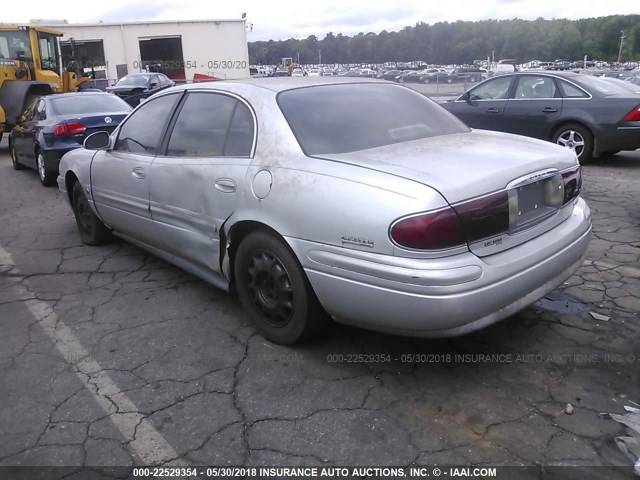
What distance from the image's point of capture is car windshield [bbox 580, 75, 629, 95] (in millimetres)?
8312

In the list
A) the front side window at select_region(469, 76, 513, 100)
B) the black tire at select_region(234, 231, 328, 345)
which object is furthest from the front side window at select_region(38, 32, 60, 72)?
the black tire at select_region(234, 231, 328, 345)

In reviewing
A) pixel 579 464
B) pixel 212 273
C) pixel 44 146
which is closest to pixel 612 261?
pixel 579 464

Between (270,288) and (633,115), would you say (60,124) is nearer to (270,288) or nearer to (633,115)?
(270,288)

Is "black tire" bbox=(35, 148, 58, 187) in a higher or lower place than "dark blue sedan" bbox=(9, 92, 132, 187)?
lower

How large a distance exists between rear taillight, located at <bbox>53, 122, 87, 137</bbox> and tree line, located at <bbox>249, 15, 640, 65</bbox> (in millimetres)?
77962

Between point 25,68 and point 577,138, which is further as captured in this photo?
point 25,68

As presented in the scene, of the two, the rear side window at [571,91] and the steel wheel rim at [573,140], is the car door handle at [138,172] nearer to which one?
the steel wheel rim at [573,140]

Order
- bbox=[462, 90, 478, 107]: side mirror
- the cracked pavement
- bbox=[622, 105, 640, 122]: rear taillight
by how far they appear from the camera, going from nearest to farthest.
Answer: the cracked pavement < bbox=[622, 105, 640, 122]: rear taillight < bbox=[462, 90, 478, 107]: side mirror

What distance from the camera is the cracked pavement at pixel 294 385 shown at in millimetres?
2477

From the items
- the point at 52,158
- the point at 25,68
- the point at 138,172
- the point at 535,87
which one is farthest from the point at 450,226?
the point at 25,68

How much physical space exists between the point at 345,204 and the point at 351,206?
4 centimetres

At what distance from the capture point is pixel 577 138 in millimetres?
8438

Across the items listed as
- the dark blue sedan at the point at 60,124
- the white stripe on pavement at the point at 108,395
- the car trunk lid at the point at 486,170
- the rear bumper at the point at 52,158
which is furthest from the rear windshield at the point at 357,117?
the rear bumper at the point at 52,158

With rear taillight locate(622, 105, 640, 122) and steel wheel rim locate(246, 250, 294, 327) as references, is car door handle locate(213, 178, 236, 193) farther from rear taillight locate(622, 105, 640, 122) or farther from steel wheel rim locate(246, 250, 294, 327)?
rear taillight locate(622, 105, 640, 122)
